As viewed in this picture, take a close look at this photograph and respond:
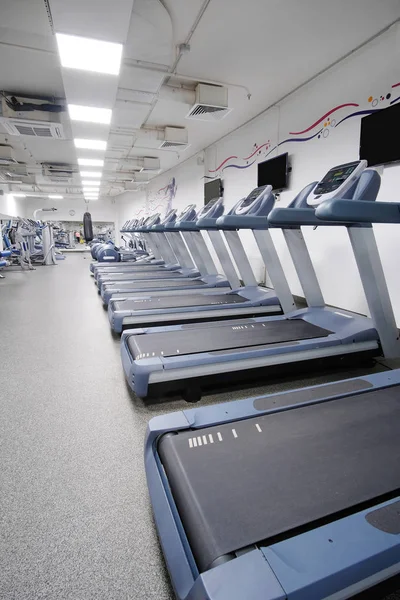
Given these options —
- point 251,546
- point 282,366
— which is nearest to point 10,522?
point 251,546

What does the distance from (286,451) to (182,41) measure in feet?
13.8

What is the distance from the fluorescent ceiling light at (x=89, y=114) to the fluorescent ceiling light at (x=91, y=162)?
327cm

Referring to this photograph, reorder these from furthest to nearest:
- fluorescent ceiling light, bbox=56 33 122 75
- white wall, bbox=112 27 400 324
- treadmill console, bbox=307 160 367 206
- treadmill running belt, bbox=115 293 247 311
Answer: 1. treadmill running belt, bbox=115 293 247 311
2. white wall, bbox=112 27 400 324
3. fluorescent ceiling light, bbox=56 33 122 75
4. treadmill console, bbox=307 160 367 206

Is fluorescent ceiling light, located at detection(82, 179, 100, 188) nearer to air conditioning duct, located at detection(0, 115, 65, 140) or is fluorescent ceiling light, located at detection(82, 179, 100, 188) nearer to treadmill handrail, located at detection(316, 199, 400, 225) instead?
air conditioning duct, located at detection(0, 115, 65, 140)

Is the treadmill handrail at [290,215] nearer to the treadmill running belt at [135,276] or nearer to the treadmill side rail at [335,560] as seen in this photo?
the treadmill side rail at [335,560]

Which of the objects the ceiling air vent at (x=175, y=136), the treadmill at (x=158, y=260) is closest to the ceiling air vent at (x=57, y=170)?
the treadmill at (x=158, y=260)

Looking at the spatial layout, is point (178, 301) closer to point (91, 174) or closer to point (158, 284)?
point (158, 284)

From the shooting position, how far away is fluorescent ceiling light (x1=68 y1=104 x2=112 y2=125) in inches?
197

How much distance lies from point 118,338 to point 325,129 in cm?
367

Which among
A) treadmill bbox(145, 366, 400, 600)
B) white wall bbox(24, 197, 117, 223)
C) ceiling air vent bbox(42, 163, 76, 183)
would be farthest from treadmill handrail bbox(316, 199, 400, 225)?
white wall bbox(24, 197, 117, 223)

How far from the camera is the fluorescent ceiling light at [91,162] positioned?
8609mm

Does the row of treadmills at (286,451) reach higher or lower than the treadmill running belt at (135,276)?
lower

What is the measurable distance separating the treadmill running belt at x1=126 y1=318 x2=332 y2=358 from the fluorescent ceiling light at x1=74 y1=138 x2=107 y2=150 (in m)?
5.92

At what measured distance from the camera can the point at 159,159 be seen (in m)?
9.15
